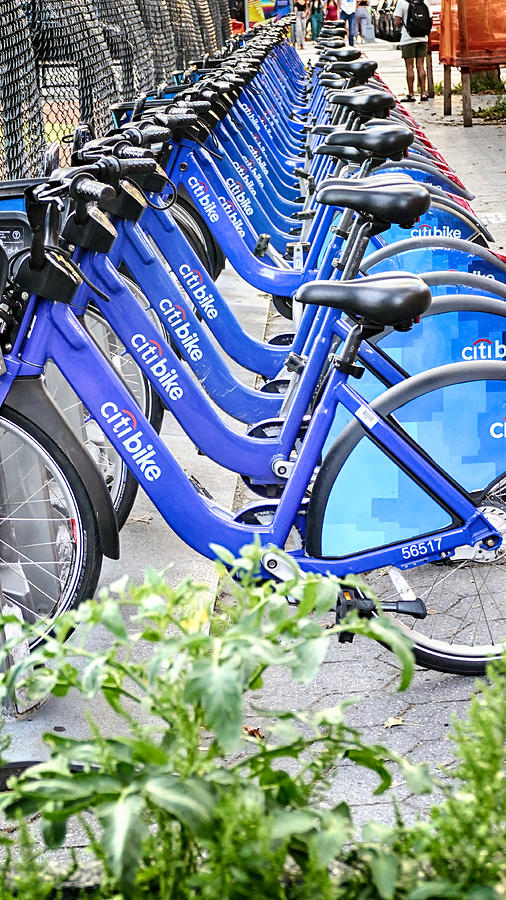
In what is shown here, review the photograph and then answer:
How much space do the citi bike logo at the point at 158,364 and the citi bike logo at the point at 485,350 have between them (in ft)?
3.11

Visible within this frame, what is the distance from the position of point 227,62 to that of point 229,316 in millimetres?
3674

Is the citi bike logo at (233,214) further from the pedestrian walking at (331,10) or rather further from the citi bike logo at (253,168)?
the pedestrian walking at (331,10)

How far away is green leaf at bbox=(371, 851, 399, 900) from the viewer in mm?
1106

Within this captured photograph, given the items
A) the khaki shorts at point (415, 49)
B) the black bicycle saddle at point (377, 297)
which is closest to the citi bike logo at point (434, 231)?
the black bicycle saddle at point (377, 297)

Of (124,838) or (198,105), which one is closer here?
(124,838)

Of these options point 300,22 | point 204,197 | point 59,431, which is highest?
point 59,431

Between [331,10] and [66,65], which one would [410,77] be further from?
[331,10]

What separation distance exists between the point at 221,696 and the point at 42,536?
7.50 ft

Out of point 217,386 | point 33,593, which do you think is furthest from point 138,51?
point 33,593

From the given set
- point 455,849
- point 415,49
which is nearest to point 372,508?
point 455,849

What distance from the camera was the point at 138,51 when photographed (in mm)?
8422

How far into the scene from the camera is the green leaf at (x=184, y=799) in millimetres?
1107

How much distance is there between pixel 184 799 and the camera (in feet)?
3.67

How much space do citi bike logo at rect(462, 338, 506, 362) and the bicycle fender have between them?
1355mm
